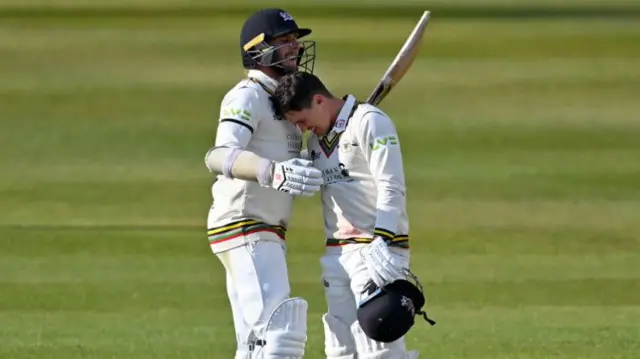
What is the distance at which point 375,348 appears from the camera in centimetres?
593

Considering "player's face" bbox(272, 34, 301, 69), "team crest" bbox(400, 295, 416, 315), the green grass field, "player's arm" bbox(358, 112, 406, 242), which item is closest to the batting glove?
"player's arm" bbox(358, 112, 406, 242)

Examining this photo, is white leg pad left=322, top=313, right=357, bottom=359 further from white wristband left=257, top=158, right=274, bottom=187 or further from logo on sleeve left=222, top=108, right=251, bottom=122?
logo on sleeve left=222, top=108, right=251, bottom=122

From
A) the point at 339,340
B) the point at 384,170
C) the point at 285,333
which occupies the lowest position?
the point at 339,340

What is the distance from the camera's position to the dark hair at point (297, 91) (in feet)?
19.5

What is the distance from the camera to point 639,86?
15219 millimetres

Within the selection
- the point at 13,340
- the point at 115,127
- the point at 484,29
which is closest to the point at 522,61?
the point at 484,29

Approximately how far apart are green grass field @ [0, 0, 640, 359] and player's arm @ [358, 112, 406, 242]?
2219 mm

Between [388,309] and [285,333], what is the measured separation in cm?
47

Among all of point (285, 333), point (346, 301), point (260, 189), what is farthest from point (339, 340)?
point (260, 189)

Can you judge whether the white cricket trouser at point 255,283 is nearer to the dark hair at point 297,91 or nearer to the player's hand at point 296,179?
the player's hand at point 296,179

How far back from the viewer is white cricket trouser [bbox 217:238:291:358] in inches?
233

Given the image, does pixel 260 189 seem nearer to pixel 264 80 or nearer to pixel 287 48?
pixel 264 80

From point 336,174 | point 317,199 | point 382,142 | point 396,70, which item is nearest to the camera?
point 382,142

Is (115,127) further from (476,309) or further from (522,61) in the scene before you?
(476,309)
